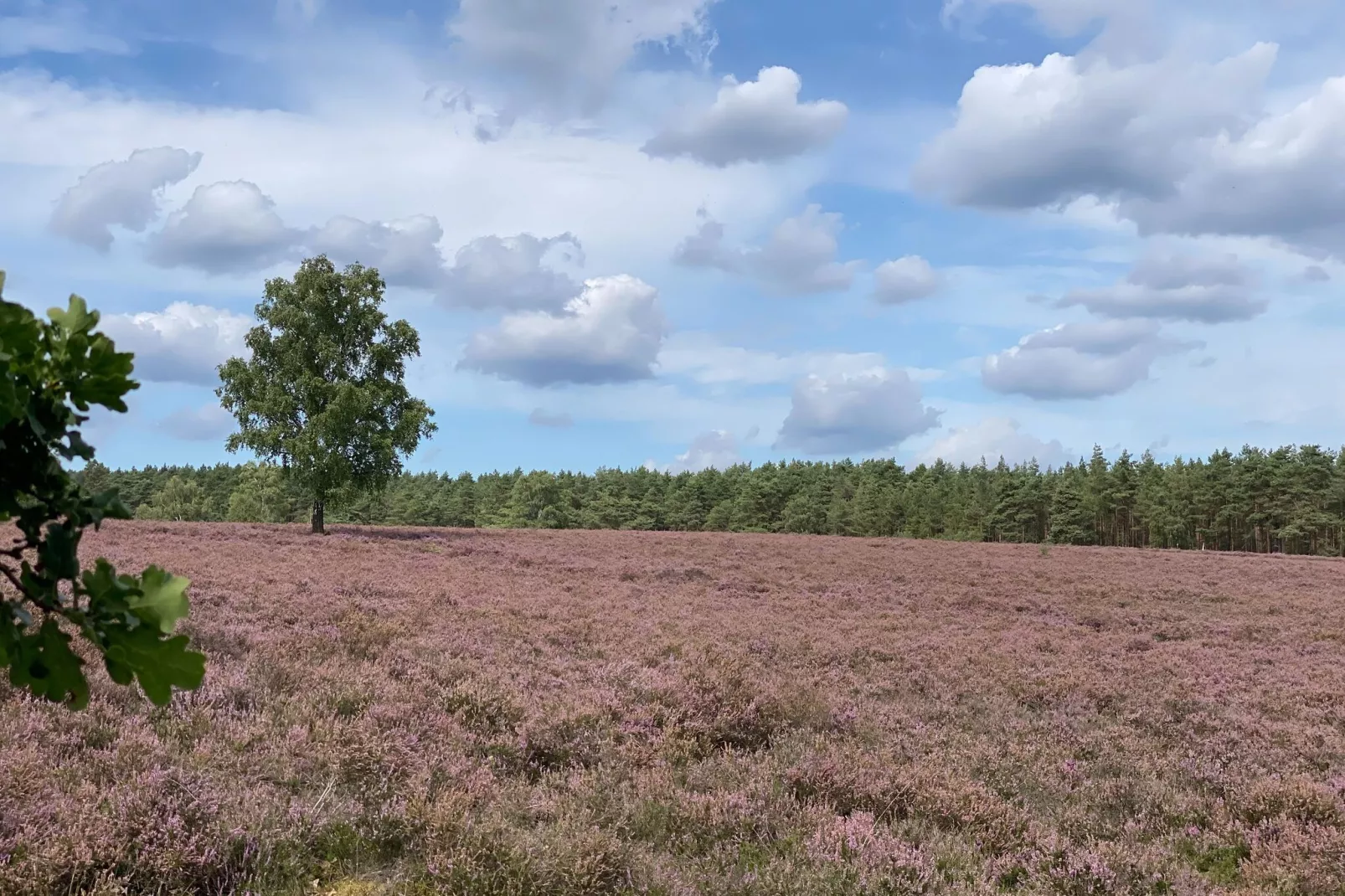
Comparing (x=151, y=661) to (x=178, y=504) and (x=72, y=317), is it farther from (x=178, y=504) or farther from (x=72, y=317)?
(x=178, y=504)

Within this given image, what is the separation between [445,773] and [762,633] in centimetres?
799

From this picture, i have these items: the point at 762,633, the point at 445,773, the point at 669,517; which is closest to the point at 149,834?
the point at 445,773

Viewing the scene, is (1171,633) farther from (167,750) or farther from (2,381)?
(2,381)

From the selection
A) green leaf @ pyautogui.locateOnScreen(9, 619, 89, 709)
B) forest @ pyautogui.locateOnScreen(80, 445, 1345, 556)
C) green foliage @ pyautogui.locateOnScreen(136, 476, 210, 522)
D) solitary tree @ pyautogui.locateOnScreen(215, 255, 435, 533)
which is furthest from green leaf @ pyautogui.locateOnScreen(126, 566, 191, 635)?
green foliage @ pyautogui.locateOnScreen(136, 476, 210, 522)

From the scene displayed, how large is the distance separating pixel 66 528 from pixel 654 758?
582 centimetres

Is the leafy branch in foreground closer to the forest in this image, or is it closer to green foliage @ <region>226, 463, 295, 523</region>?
the forest

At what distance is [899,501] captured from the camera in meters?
91.6

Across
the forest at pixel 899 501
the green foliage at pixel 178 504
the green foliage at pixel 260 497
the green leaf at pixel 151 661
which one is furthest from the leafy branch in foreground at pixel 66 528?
the green foliage at pixel 178 504

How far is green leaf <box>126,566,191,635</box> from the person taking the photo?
4.28ft

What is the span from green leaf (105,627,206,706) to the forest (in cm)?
5942

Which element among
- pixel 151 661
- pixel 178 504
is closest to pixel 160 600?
pixel 151 661

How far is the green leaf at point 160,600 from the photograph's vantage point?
4.28 feet

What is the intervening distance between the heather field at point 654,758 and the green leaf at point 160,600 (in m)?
3.38

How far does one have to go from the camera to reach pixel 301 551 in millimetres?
19578
